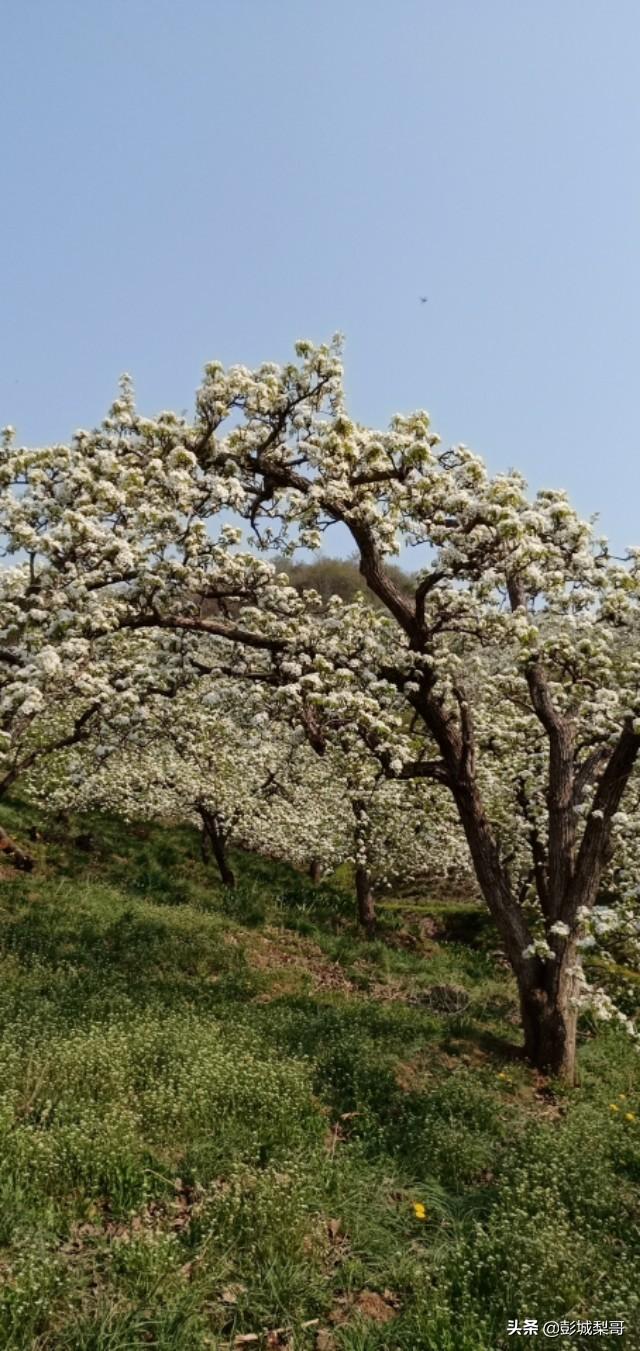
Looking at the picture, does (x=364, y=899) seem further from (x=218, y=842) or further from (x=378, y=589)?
(x=378, y=589)

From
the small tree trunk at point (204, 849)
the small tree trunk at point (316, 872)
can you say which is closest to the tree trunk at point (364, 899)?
the small tree trunk at point (316, 872)

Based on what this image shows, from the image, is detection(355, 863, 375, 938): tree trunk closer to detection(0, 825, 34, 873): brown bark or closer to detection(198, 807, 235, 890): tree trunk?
detection(198, 807, 235, 890): tree trunk

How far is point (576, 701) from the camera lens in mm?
12219

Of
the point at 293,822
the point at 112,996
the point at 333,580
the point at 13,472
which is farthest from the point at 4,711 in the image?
the point at 333,580

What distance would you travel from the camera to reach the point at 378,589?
11492 millimetres

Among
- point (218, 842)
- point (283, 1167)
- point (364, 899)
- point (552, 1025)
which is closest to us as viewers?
point (283, 1167)

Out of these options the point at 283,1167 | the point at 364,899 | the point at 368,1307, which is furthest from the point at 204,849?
the point at 368,1307

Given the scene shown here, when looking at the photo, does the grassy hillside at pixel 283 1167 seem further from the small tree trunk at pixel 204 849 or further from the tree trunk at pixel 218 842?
the small tree trunk at pixel 204 849

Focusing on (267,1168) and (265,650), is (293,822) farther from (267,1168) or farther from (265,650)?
(267,1168)

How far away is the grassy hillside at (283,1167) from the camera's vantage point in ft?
18.0

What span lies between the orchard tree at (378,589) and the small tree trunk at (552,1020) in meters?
0.03

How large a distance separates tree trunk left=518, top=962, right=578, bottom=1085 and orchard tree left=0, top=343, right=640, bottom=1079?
3cm

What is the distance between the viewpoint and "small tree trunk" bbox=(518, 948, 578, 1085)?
37.4 feet

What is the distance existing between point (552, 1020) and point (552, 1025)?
0.07m
